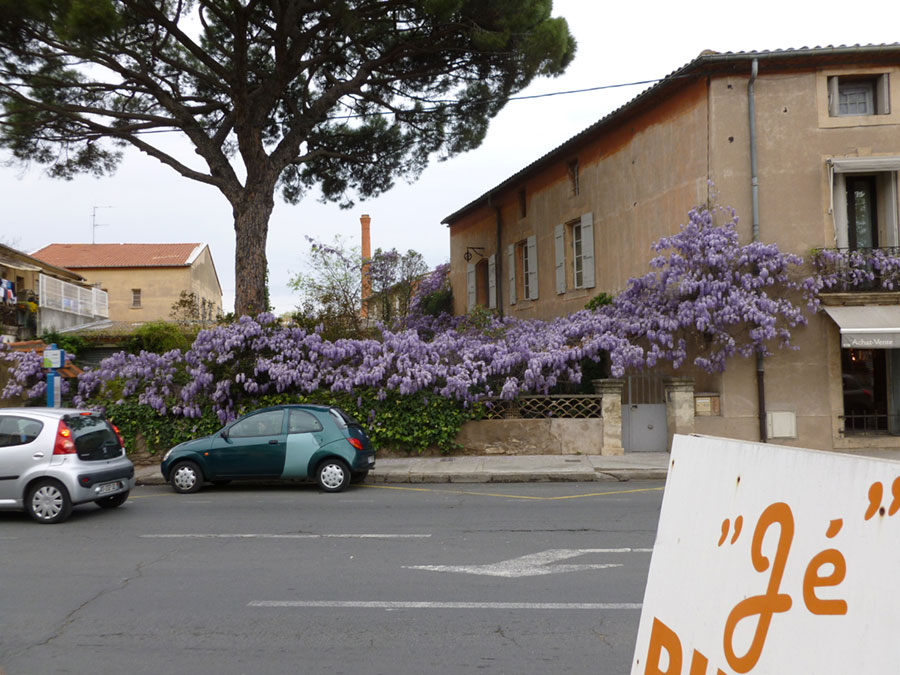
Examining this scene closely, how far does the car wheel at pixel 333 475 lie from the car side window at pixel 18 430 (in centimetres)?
424

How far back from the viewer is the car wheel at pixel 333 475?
1247 cm

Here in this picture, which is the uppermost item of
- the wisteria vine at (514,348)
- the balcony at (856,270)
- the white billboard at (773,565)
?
the balcony at (856,270)

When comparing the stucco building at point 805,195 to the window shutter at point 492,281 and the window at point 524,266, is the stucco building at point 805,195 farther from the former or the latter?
the window shutter at point 492,281

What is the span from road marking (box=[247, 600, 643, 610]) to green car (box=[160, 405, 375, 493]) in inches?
255

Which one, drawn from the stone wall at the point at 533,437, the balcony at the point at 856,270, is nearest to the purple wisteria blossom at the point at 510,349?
the balcony at the point at 856,270

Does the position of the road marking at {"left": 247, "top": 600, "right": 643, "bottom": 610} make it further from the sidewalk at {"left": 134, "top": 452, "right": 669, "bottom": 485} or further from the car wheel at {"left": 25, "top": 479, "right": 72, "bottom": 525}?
the sidewalk at {"left": 134, "top": 452, "right": 669, "bottom": 485}

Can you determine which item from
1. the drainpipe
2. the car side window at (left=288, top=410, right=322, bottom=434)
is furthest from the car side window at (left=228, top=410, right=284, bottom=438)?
the drainpipe

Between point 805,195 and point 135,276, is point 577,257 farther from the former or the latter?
point 135,276

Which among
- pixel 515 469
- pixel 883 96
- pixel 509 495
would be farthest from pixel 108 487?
pixel 883 96

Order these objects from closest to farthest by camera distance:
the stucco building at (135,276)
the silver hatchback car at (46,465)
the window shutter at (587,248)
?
1. the silver hatchback car at (46,465)
2. the window shutter at (587,248)
3. the stucco building at (135,276)

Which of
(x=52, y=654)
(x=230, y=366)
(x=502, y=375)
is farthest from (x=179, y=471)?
(x=52, y=654)

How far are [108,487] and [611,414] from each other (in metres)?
10.0

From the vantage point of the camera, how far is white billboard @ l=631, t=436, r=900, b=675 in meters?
1.50

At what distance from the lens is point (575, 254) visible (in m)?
21.8
